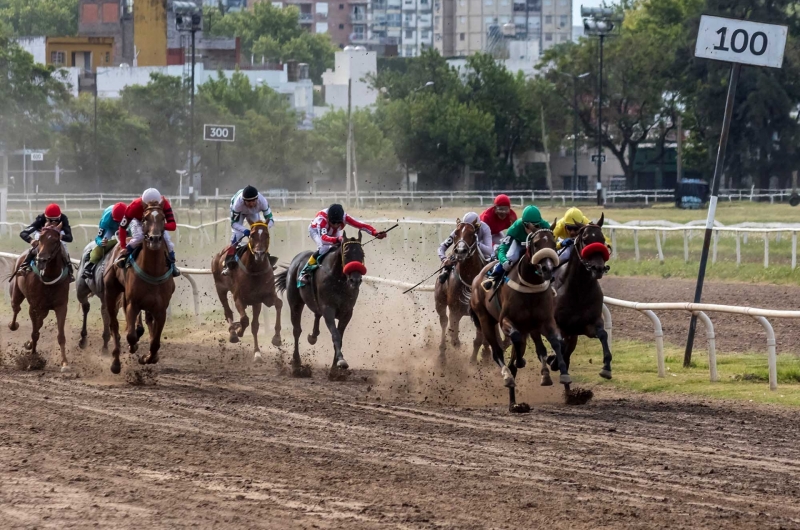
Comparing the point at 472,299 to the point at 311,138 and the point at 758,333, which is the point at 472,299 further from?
the point at 311,138

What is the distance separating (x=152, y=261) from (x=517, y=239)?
370 centimetres

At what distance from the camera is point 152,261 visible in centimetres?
1246

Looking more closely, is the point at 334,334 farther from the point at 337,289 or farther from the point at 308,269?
the point at 308,269

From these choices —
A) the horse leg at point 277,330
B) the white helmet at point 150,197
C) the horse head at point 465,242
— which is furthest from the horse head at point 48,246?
the horse head at point 465,242

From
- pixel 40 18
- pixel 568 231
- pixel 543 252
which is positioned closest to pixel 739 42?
pixel 568 231

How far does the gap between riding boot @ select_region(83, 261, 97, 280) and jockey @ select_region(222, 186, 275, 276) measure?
1609mm

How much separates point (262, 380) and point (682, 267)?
12.8 meters

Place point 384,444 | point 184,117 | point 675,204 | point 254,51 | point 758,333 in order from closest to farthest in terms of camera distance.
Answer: point 384,444, point 758,333, point 675,204, point 184,117, point 254,51

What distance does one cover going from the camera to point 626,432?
940cm

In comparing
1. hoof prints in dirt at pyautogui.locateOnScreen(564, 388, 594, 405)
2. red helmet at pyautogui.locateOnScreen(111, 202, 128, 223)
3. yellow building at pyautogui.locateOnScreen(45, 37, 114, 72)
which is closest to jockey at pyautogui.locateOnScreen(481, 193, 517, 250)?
hoof prints in dirt at pyautogui.locateOnScreen(564, 388, 594, 405)

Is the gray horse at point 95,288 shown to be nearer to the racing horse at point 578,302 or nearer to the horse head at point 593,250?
the racing horse at point 578,302

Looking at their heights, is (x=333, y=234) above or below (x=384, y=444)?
above

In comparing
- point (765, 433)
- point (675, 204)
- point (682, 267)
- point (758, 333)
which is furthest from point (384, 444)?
point (675, 204)

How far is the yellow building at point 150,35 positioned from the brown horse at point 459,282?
75.0 meters
